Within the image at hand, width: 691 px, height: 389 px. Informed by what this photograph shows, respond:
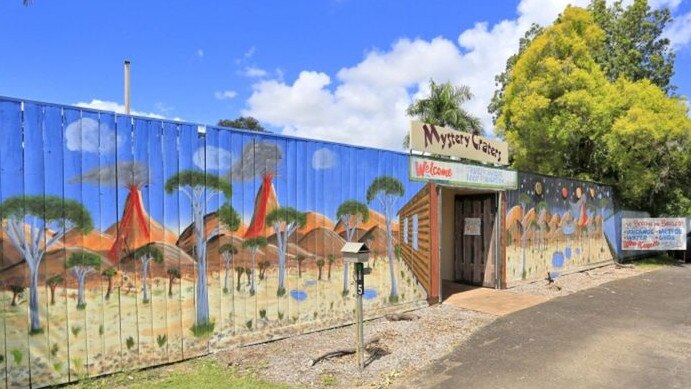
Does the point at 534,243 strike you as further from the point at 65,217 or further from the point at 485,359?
the point at 65,217

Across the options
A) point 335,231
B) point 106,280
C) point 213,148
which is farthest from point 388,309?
point 106,280

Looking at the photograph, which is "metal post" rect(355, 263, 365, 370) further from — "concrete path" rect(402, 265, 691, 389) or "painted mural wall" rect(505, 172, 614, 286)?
"painted mural wall" rect(505, 172, 614, 286)

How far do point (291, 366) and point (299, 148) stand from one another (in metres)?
3.26

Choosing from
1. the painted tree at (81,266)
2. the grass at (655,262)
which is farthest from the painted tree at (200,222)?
the grass at (655,262)

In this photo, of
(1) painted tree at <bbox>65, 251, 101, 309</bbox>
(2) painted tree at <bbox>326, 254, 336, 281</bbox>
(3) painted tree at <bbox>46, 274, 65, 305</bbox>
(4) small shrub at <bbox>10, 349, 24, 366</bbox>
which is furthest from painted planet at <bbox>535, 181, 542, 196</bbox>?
(4) small shrub at <bbox>10, 349, 24, 366</bbox>

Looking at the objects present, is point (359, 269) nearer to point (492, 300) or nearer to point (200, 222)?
point (200, 222)

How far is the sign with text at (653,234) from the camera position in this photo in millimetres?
17016

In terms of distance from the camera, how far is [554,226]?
1412cm

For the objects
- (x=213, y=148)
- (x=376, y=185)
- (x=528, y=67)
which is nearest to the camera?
(x=213, y=148)

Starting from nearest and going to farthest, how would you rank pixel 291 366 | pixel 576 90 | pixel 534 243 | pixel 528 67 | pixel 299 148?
pixel 291 366
pixel 299 148
pixel 534 243
pixel 576 90
pixel 528 67

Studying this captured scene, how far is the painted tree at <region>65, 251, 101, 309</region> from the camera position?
5320 millimetres

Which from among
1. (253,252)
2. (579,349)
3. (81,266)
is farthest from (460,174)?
(81,266)

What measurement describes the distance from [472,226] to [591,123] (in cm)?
854

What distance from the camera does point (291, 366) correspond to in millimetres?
6008
